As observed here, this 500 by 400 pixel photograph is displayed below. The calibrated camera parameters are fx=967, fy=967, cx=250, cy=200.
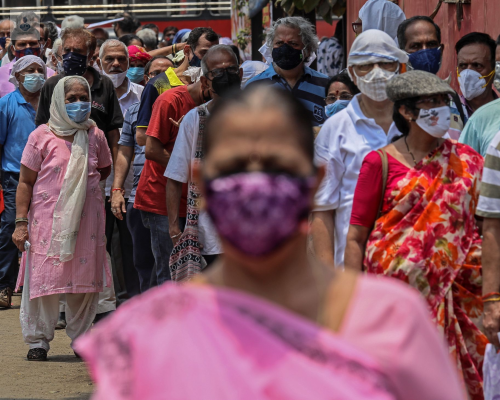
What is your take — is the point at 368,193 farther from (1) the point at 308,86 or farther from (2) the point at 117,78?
(2) the point at 117,78

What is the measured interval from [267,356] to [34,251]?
18.9 feet

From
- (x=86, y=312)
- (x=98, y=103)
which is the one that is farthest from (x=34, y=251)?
(x=98, y=103)

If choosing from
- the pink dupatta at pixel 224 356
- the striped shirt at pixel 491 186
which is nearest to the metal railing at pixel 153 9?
the striped shirt at pixel 491 186

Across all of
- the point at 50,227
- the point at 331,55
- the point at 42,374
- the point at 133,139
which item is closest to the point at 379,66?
the point at 50,227

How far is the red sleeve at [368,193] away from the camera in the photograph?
4219mm

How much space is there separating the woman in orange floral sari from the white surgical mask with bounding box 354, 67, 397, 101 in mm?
624

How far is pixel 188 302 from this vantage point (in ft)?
5.73

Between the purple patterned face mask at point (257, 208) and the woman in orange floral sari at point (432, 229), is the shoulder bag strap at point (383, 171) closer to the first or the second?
the woman in orange floral sari at point (432, 229)

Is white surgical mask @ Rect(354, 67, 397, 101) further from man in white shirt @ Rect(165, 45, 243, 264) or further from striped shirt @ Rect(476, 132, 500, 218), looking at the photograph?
man in white shirt @ Rect(165, 45, 243, 264)

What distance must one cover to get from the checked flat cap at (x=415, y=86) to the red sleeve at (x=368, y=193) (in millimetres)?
364

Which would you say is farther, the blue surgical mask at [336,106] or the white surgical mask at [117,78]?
the white surgical mask at [117,78]

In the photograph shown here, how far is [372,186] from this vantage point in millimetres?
4223

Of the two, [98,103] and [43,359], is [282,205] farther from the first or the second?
[98,103]

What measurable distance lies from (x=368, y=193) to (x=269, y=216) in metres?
2.53
